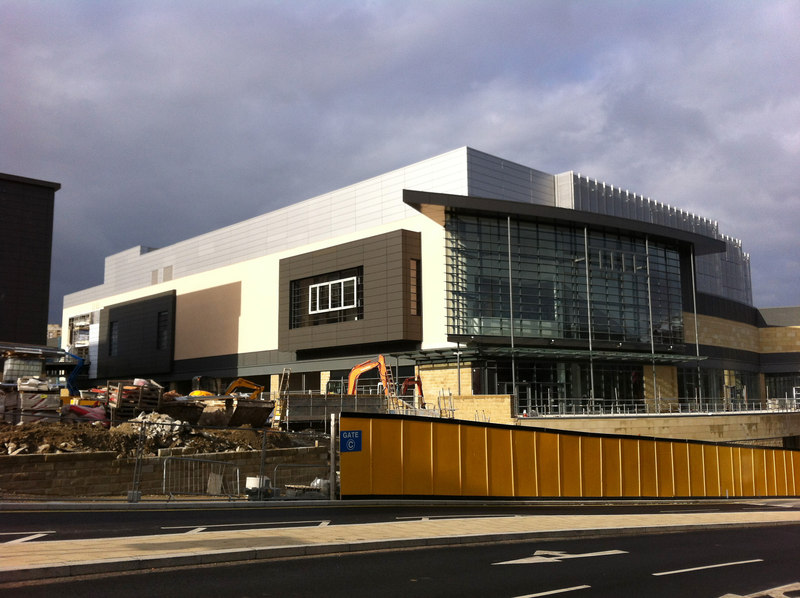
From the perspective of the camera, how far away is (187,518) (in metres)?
14.0

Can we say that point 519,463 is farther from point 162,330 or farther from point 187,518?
point 162,330

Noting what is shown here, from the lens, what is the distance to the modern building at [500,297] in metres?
46.7

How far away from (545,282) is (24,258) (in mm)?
40761

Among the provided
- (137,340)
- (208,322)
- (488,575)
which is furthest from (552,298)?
(137,340)

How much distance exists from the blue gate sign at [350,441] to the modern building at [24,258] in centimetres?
4640

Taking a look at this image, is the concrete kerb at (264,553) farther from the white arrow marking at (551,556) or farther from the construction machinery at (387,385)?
the construction machinery at (387,385)

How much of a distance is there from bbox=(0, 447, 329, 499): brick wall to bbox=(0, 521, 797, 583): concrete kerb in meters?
9.94

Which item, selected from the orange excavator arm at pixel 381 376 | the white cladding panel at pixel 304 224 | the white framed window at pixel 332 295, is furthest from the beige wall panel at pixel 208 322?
the orange excavator arm at pixel 381 376

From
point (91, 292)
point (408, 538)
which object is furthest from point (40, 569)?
point (91, 292)

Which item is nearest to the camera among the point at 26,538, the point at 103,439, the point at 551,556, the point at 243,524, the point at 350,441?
the point at 26,538

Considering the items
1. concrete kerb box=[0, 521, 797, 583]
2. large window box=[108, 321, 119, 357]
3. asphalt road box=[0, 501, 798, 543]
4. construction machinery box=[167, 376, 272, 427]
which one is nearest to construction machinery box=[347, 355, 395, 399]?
construction machinery box=[167, 376, 272, 427]

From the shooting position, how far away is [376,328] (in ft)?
165

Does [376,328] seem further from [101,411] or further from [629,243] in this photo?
[101,411]

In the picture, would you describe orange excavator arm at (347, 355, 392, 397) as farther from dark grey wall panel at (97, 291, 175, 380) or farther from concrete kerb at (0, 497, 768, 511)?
dark grey wall panel at (97, 291, 175, 380)
